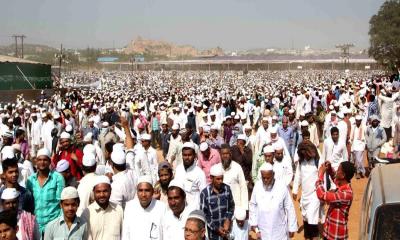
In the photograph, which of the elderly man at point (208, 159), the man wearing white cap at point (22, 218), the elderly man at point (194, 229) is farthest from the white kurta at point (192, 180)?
the elderly man at point (194, 229)

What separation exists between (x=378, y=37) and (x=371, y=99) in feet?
91.6

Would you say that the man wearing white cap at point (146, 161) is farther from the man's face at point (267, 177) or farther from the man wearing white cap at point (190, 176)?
the man's face at point (267, 177)

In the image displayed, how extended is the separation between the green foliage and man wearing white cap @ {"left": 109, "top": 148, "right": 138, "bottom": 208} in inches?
1398

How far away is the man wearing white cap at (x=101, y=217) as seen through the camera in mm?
4062

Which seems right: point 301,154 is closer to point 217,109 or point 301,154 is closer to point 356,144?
point 356,144

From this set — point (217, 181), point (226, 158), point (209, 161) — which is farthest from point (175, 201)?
point (209, 161)

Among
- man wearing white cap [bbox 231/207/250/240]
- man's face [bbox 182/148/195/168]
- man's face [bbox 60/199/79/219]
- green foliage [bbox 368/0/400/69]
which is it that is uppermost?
green foliage [bbox 368/0/400/69]

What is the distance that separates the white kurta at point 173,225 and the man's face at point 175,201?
0.04 m

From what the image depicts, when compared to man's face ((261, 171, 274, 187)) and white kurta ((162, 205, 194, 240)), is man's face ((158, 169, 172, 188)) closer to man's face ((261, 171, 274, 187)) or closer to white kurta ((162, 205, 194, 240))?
white kurta ((162, 205, 194, 240))

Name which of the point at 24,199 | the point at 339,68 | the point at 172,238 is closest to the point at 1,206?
the point at 24,199

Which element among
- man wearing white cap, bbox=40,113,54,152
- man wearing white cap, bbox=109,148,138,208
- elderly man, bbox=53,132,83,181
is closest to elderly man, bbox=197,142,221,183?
man wearing white cap, bbox=109,148,138,208

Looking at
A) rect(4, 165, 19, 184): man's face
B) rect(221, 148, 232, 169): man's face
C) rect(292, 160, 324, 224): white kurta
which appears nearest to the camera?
rect(4, 165, 19, 184): man's face

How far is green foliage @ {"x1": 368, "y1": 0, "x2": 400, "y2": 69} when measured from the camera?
37719 mm

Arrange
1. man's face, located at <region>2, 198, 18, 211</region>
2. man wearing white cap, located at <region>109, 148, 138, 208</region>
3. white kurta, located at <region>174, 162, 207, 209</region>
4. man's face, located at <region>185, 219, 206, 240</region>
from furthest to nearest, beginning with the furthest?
white kurta, located at <region>174, 162, 207, 209</region>
man wearing white cap, located at <region>109, 148, 138, 208</region>
man's face, located at <region>2, 198, 18, 211</region>
man's face, located at <region>185, 219, 206, 240</region>
